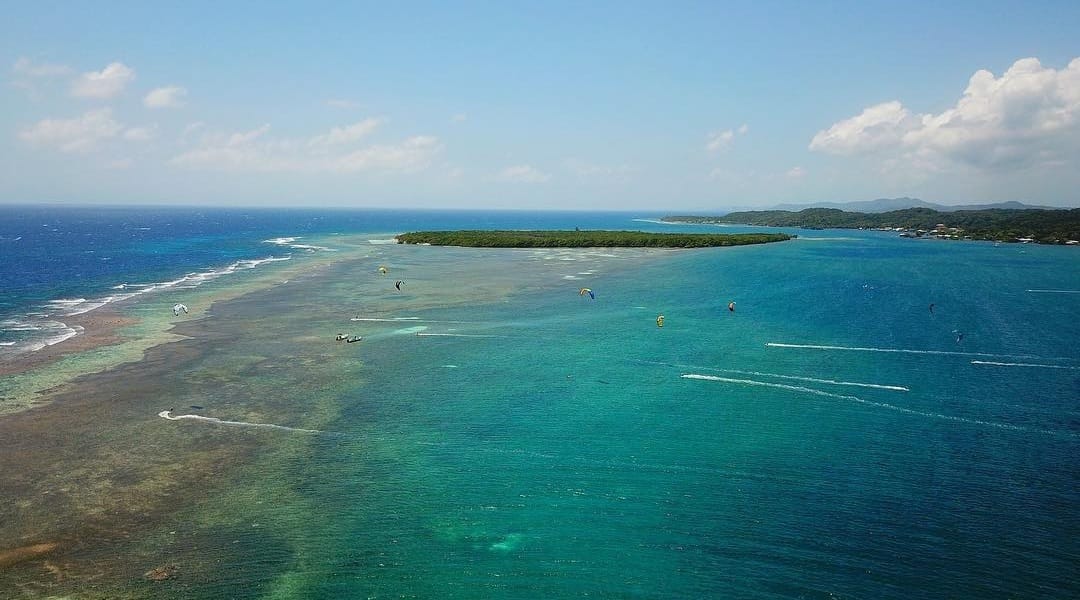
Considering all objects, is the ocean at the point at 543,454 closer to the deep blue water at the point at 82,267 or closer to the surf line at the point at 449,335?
the surf line at the point at 449,335

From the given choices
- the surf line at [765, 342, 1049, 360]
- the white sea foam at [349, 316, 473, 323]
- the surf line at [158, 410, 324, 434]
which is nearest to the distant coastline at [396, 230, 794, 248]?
the white sea foam at [349, 316, 473, 323]

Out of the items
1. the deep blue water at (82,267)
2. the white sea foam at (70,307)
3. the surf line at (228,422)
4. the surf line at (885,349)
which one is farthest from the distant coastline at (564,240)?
the surf line at (228,422)

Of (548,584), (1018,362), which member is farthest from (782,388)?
(548,584)

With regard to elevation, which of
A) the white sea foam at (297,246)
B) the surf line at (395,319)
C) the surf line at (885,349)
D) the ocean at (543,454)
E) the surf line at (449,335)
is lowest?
the ocean at (543,454)

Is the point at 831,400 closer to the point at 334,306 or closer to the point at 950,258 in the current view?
the point at 334,306

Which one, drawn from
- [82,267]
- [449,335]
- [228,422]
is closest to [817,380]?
[449,335]

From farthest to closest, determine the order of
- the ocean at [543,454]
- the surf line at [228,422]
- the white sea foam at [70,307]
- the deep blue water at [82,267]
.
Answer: the deep blue water at [82,267]
the white sea foam at [70,307]
the surf line at [228,422]
the ocean at [543,454]

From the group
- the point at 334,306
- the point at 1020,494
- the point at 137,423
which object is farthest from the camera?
the point at 334,306

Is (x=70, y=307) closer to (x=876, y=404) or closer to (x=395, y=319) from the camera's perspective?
(x=395, y=319)

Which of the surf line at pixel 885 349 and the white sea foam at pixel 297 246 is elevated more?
the white sea foam at pixel 297 246
